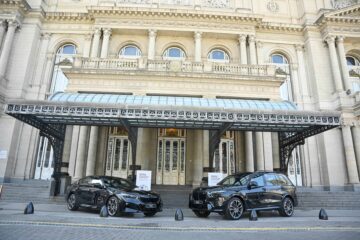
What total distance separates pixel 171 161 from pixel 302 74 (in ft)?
48.4

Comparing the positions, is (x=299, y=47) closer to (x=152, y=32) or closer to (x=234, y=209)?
(x=152, y=32)

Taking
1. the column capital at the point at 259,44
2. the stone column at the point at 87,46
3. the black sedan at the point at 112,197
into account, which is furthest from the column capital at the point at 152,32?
the black sedan at the point at 112,197

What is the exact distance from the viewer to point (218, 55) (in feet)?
78.8

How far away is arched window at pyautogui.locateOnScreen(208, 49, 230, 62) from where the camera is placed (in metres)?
23.8

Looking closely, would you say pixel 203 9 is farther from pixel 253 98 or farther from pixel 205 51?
pixel 253 98

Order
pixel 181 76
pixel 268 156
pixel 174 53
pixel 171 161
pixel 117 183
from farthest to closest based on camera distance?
pixel 174 53 → pixel 171 161 → pixel 268 156 → pixel 181 76 → pixel 117 183

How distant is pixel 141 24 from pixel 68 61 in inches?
292

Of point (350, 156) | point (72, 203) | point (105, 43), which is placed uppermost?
point (105, 43)

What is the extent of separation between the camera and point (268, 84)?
18.5 m

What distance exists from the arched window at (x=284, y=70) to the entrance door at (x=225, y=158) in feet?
24.2

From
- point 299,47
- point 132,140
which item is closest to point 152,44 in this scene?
point 132,140

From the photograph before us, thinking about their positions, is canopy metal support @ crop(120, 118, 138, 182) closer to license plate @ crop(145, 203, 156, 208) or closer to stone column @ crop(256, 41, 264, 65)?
license plate @ crop(145, 203, 156, 208)

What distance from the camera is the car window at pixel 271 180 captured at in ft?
33.4

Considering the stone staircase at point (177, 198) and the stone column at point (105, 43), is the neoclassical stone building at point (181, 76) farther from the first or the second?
the stone staircase at point (177, 198)
